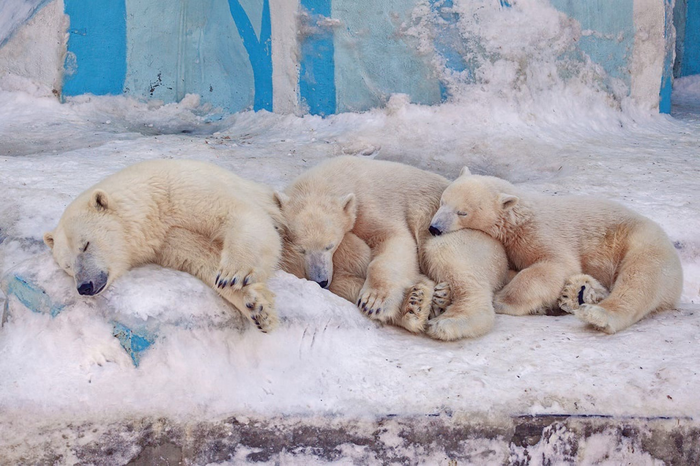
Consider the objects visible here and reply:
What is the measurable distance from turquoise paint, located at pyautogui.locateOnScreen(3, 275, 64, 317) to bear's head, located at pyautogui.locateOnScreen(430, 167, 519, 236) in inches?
68.4

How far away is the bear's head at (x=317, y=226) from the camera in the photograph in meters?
3.07

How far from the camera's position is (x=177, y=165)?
2928 mm

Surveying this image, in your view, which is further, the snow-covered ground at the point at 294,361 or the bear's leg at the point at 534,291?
the bear's leg at the point at 534,291

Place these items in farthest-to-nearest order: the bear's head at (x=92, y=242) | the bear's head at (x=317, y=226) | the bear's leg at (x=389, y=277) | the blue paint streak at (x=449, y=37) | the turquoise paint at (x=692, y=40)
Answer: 1. the turquoise paint at (x=692, y=40)
2. the blue paint streak at (x=449, y=37)
3. the bear's head at (x=317, y=226)
4. the bear's leg at (x=389, y=277)
5. the bear's head at (x=92, y=242)

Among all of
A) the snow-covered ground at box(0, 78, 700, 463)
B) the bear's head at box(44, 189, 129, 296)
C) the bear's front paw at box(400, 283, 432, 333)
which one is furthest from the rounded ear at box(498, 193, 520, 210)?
the bear's head at box(44, 189, 129, 296)

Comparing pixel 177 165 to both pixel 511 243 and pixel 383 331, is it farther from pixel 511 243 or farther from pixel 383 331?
pixel 511 243

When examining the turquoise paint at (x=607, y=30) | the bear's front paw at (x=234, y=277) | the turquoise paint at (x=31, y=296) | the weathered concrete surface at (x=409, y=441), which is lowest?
the weathered concrete surface at (x=409, y=441)

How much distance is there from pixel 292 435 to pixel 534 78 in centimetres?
413

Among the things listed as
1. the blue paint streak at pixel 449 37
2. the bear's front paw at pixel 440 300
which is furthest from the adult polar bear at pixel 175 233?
the blue paint streak at pixel 449 37

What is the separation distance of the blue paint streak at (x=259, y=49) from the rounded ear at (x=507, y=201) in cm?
317

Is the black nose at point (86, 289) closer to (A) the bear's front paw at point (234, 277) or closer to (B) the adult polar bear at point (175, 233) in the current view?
(B) the adult polar bear at point (175, 233)

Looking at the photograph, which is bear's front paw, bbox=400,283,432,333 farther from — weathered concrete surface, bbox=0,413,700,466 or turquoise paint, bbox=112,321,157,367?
turquoise paint, bbox=112,321,157,367

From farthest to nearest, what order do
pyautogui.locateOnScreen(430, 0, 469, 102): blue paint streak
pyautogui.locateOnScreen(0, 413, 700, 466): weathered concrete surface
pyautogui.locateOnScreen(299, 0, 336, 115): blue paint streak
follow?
pyautogui.locateOnScreen(299, 0, 336, 115): blue paint streak
pyautogui.locateOnScreen(430, 0, 469, 102): blue paint streak
pyautogui.locateOnScreen(0, 413, 700, 466): weathered concrete surface

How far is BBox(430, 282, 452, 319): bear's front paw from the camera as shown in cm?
296
